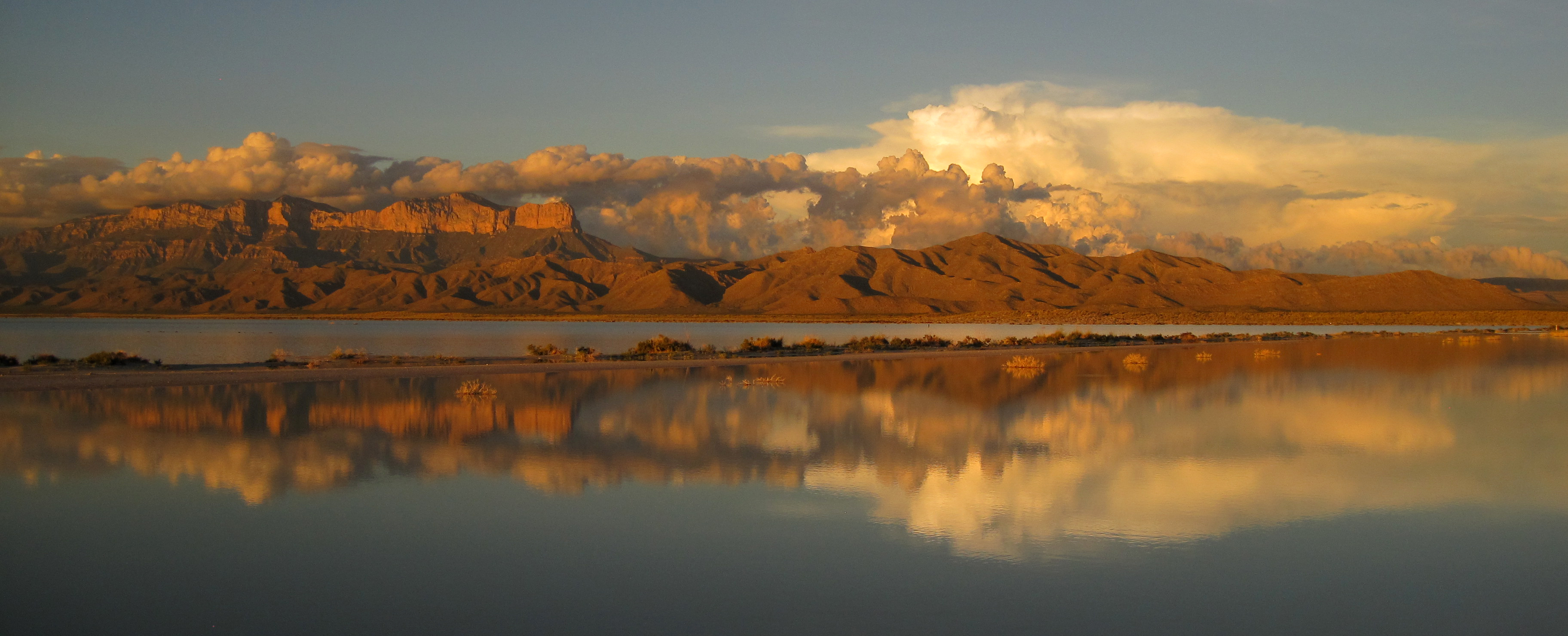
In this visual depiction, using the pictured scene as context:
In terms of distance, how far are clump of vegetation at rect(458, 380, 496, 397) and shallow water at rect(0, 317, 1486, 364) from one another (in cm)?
1410


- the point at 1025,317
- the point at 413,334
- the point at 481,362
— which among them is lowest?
the point at 413,334

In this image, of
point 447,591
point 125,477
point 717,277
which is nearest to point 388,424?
point 125,477

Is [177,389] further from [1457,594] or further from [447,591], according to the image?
[1457,594]

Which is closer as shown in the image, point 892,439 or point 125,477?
point 125,477

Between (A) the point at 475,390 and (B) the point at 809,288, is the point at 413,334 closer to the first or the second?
(A) the point at 475,390

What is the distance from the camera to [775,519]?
29.3 feet

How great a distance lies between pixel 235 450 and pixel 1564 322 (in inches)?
4852

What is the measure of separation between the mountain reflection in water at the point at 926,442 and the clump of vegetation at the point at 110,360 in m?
8.09

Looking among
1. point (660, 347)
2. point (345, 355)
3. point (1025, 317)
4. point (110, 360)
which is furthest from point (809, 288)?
point (110, 360)

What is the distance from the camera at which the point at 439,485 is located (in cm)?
1038

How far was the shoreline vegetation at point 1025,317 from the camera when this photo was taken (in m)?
104

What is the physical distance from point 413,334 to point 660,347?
124 feet

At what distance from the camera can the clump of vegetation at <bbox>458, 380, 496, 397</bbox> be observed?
65.8ft

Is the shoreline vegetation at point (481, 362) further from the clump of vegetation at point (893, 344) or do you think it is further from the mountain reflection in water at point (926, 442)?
the mountain reflection in water at point (926, 442)
